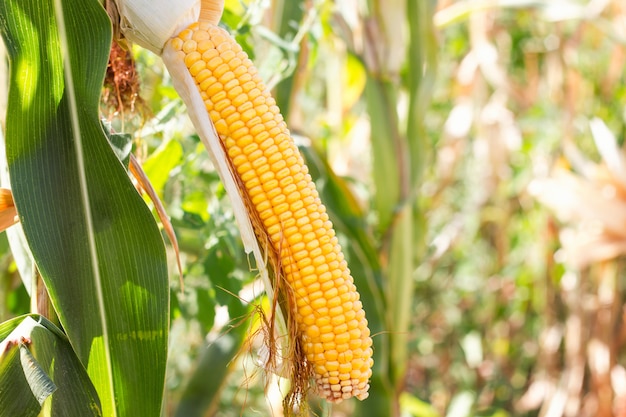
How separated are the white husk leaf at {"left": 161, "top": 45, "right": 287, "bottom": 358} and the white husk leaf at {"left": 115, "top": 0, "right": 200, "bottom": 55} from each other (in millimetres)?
19

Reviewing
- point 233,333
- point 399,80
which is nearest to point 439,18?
point 399,80

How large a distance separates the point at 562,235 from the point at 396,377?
134 centimetres

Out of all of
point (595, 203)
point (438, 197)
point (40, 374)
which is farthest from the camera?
point (438, 197)

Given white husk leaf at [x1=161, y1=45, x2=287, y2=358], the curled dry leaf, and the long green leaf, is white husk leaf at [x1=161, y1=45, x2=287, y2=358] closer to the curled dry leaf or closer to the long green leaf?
the long green leaf

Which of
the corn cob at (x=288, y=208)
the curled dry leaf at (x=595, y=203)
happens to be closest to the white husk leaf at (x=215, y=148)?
the corn cob at (x=288, y=208)

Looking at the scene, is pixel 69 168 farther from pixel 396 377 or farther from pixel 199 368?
pixel 396 377

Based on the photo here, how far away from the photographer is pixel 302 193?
2.52 feet

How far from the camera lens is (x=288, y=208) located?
2.50 ft

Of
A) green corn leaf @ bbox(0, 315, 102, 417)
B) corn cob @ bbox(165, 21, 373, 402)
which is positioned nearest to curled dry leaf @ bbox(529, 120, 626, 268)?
corn cob @ bbox(165, 21, 373, 402)

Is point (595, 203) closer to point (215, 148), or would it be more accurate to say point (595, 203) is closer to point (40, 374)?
point (215, 148)

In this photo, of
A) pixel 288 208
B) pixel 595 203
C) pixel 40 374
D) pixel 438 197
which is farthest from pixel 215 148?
pixel 438 197

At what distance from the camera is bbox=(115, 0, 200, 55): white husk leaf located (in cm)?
76

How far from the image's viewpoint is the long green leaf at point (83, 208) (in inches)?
29.3

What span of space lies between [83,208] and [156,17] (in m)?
0.23
